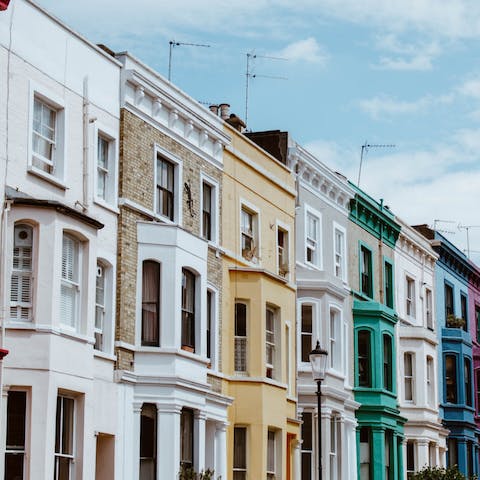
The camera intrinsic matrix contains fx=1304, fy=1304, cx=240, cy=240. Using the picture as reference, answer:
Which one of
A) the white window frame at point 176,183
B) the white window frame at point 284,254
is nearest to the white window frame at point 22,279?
the white window frame at point 176,183

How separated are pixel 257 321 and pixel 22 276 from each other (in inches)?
470

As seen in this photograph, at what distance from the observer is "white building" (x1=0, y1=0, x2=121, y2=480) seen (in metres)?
26.6

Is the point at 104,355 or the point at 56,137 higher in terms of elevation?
the point at 56,137

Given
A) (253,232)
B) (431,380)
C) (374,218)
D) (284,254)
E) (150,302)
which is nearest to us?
(150,302)

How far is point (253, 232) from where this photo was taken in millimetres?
39531

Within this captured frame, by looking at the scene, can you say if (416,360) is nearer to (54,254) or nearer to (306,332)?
(306,332)

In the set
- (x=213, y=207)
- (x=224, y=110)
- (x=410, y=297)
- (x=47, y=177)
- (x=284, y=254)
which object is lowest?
(x=47, y=177)

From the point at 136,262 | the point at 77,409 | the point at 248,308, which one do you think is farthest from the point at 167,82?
the point at 77,409

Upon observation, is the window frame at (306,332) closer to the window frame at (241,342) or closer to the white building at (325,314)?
the white building at (325,314)

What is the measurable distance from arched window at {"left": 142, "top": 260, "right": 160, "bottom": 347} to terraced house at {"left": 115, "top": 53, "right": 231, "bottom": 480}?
0.08ft

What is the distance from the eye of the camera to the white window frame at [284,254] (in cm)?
4100

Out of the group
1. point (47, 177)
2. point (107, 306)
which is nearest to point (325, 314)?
point (107, 306)

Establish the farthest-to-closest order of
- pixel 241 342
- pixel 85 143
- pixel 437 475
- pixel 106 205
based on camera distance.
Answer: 1. pixel 437 475
2. pixel 241 342
3. pixel 106 205
4. pixel 85 143

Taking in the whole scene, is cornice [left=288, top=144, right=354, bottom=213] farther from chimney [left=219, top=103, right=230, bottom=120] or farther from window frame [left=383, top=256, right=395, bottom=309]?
window frame [left=383, top=256, right=395, bottom=309]
